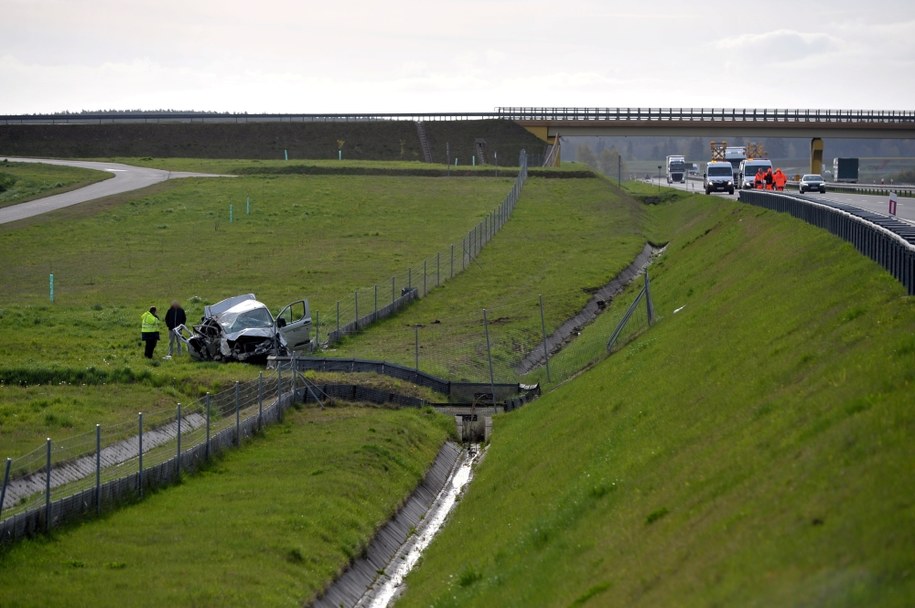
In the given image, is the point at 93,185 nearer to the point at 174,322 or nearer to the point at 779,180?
the point at 779,180

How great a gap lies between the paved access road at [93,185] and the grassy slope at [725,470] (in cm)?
5363

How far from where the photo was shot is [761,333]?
2375cm

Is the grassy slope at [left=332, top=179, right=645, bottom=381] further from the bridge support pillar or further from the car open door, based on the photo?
the bridge support pillar

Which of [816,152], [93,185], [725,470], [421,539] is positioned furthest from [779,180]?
[725,470]

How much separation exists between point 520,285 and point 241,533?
35.3 metres

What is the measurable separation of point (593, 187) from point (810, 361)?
76427mm

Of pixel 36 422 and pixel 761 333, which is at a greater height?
pixel 761 333

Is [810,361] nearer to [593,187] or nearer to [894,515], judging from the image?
[894,515]

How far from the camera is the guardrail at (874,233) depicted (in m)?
21.8

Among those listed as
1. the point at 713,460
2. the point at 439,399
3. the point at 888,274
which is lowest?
the point at 439,399

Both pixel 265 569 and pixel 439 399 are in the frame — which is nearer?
pixel 265 569

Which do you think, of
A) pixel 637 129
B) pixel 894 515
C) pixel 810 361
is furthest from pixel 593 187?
pixel 894 515

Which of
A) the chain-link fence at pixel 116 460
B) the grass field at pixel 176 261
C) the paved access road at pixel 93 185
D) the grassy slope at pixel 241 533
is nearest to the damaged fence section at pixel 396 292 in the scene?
the grass field at pixel 176 261

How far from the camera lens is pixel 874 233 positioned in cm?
2638
